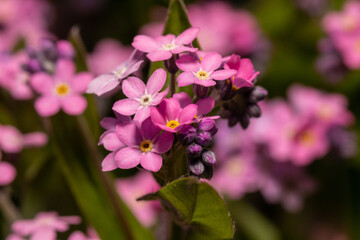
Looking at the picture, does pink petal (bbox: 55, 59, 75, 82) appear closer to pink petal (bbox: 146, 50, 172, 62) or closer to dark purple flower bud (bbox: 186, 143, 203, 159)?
pink petal (bbox: 146, 50, 172, 62)

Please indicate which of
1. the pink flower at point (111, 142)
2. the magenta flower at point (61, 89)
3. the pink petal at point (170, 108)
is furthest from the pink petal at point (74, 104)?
the pink petal at point (170, 108)

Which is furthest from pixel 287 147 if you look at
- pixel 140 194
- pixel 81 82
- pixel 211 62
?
pixel 211 62

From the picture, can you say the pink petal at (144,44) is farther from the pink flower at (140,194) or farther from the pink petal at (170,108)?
the pink flower at (140,194)

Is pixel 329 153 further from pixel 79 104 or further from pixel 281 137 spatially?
pixel 79 104

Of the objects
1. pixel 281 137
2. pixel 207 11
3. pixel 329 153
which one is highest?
pixel 207 11

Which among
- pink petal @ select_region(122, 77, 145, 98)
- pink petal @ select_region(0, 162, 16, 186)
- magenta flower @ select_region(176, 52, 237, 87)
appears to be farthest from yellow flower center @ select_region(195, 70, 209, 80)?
pink petal @ select_region(0, 162, 16, 186)

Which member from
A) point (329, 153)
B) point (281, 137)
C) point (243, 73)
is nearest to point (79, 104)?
point (243, 73)

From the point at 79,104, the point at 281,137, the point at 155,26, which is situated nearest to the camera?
the point at 79,104
